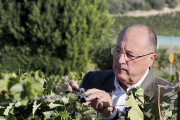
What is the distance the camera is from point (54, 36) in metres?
11.4

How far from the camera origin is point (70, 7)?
11500 millimetres

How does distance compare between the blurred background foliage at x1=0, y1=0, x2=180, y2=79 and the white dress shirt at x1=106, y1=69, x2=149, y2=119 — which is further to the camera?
the blurred background foliage at x1=0, y1=0, x2=180, y2=79

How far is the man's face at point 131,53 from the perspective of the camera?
2.10 metres

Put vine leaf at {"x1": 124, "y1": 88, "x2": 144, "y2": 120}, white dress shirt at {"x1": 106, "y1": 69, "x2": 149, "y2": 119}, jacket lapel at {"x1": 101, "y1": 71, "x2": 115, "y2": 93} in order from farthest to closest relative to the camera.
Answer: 1. jacket lapel at {"x1": 101, "y1": 71, "x2": 115, "y2": 93}
2. white dress shirt at {"x1": 106, "y1": 69, "x2": 149, "y2": 119}
3. vine leaf at {"x1": 124, "y1": 88, "x2": 144, "y2": 120}

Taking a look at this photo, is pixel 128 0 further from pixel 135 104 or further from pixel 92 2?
pixel 135 104

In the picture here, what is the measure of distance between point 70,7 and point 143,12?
32.5m

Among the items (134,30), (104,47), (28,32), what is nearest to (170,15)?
(104,47)

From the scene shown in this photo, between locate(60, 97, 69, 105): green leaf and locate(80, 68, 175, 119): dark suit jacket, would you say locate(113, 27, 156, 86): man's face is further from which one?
locate(60, 97, 69, 105): green leaf

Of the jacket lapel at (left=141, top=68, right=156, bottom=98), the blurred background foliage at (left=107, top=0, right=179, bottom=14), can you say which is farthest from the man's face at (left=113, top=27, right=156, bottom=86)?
the blurred background foliage at (left=107, top=0, right=179, bottom=14)

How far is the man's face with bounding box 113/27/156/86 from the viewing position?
2096 mm

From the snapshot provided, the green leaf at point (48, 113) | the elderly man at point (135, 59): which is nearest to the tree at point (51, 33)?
the elderly man at point (135, 59)

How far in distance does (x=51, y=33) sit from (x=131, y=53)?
9950 millimetres

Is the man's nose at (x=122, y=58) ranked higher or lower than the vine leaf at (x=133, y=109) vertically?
higher

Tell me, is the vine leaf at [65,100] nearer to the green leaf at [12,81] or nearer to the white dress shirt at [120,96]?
the green leaf at [12,81]
